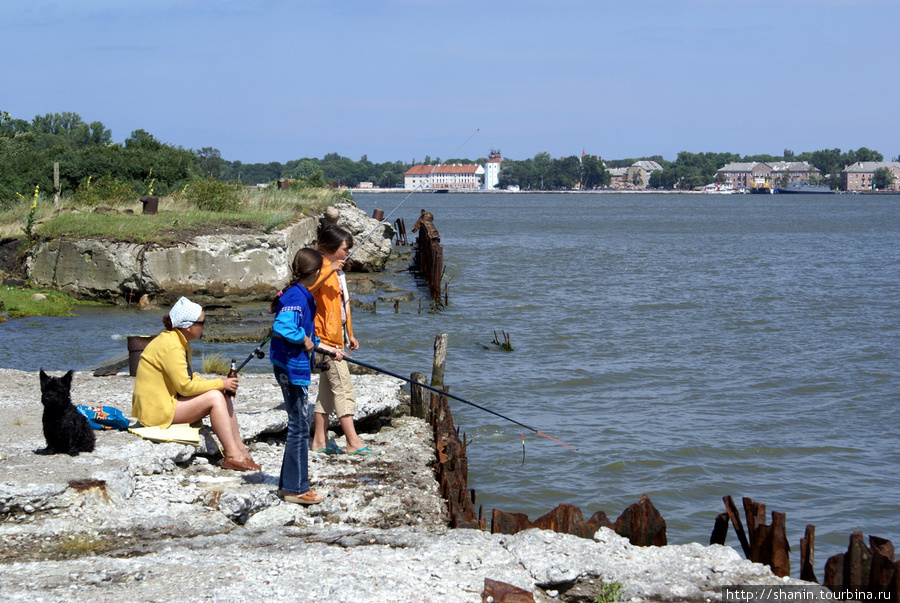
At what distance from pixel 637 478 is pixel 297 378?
4519 millimetres

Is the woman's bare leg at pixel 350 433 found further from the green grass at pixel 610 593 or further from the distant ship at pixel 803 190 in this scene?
the distant ship at pixel 803 190

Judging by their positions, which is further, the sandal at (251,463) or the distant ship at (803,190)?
the distant ship at (803,190)

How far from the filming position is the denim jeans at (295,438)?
5.75 meters

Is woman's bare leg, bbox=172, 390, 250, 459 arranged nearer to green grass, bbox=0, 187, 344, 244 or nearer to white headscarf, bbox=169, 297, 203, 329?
white headscarf, bbox=169, 297, 203, 329

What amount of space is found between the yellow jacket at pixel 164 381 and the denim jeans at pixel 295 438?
0.87 metres

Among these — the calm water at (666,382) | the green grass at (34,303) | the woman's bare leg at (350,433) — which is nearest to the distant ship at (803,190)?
the calm water at (666,382)

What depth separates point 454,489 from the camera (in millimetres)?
6395

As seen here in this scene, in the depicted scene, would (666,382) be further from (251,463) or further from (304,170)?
(304,170)

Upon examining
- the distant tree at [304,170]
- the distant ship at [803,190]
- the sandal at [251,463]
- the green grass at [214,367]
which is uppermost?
the distant ship at [803,190]

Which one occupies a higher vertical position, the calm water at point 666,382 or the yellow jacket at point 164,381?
the yellow jacket at point 164,381

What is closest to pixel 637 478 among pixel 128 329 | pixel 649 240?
pixel 128 329

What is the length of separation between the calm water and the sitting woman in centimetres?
269

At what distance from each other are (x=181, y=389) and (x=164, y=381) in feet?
0.51

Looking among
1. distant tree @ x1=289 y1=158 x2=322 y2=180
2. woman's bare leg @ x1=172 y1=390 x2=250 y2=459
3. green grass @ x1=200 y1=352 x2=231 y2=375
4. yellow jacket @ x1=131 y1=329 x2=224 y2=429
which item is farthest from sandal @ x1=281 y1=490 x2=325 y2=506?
distant tree @ x1=289 y1=158 x2=322 y2=180
